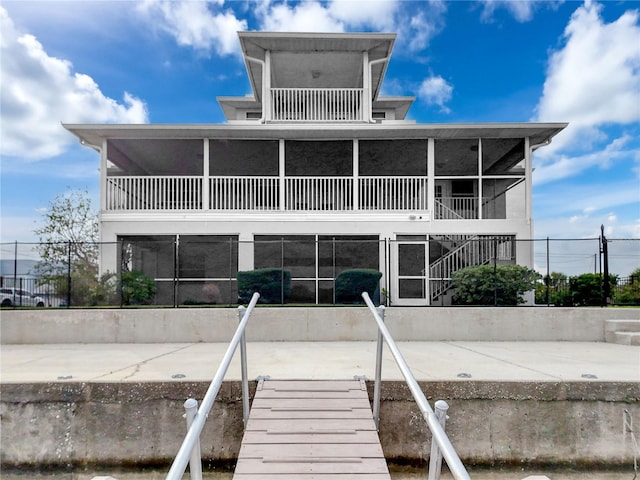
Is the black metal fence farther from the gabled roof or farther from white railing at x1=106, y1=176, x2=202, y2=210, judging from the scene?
the gabled roof

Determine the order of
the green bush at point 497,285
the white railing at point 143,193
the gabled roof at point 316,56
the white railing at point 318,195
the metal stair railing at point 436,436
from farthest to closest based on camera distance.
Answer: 1. the gabled roof at point 316,56
2. the white railing at point 318,195
3. the white railing at point 143,193
4. the green bush at point 497,285
5. the metal stair railing at point 436,436

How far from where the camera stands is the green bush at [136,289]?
30.3ft

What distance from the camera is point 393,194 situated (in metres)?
13.1

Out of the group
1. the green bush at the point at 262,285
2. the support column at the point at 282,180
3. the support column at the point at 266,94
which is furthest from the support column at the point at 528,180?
the support column at the point at 266,94

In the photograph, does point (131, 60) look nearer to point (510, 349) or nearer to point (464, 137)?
point (464, 137)

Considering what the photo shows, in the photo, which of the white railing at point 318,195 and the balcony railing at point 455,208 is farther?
the balcony railing at point 455,208

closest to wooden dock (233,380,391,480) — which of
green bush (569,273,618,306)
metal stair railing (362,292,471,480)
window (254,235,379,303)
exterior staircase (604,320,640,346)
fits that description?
metal stair railing (362,292,471,480)

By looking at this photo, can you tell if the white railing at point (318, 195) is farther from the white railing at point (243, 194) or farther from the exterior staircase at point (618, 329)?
the exterior staircase at point (618, 329)

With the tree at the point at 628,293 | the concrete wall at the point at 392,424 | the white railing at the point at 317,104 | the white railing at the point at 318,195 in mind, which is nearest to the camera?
the concrete wall at the point at 392,424

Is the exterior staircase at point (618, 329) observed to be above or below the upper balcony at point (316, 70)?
below

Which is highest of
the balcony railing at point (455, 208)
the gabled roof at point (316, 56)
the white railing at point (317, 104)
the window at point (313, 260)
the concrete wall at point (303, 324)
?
the gabled roof at point (316, 56)

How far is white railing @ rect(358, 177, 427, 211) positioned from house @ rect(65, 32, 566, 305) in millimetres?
73

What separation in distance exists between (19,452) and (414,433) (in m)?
4.17

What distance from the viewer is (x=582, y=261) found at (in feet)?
29.7
